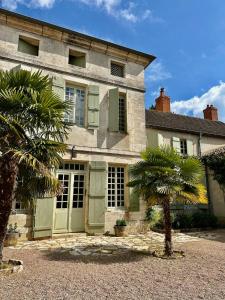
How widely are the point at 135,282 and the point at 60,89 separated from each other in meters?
7.11

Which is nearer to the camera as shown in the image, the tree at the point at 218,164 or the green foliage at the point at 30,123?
the green foliage at the point at 30,123

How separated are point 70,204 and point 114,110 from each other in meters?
4.09

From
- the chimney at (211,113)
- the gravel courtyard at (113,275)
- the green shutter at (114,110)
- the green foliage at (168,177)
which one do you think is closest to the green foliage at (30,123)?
the gravel courtyard at (113,275)

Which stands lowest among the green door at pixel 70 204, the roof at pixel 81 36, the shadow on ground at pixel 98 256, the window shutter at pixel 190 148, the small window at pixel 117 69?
the shadow on ground at pixel 98 256

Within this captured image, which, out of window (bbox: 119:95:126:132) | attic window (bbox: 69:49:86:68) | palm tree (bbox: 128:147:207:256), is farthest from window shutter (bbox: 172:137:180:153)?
palm tree (bbox: 128:147:207:256)

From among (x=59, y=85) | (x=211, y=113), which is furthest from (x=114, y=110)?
(x=211, y=113)

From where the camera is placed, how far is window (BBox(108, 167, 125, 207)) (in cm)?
952

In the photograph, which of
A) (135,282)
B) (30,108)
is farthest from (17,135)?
(135,282)

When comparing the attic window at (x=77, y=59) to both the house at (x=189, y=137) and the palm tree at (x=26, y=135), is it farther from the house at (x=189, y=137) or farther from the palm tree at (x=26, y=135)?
the palm tree at (x=26, y=135)

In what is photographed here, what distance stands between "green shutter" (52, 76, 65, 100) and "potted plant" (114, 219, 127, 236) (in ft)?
16.6

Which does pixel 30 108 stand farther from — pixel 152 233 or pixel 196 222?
pixel 196 222

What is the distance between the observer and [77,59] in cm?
1021

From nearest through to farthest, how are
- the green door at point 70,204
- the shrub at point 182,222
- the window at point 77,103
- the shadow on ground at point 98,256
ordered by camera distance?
the shadow on ground at point 98,256 < the green door at point 70,204 < the window at point 77,103 < the shrub at point 182,222

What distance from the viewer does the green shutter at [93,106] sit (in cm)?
948
